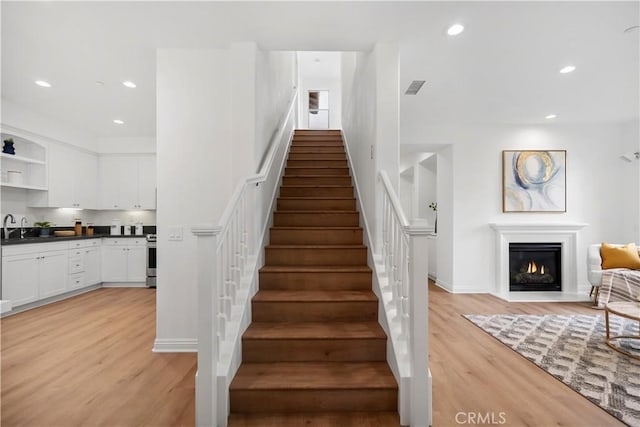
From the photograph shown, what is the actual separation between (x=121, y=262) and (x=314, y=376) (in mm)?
5121

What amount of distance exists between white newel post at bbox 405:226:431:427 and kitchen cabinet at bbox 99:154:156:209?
18.5 ft

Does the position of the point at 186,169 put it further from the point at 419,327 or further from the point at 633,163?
the point at 633,163

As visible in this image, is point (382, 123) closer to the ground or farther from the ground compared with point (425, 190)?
farther from the ground

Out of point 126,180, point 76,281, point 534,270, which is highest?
point 126,180

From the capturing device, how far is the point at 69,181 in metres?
5.26

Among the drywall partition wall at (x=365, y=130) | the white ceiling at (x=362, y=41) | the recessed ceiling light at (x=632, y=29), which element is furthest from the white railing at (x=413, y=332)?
the recessed ceiling light at (x=632, y=29)

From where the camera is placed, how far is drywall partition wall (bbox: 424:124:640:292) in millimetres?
5148

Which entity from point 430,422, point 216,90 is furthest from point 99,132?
point 430,422

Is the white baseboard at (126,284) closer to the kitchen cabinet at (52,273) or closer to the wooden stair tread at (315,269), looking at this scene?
the kitchen cabinet at (52,273)

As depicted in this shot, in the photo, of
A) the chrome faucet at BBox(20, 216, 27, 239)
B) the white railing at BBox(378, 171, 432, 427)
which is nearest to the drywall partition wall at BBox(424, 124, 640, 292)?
the white railing at BBox(378, 171, 432, 427)

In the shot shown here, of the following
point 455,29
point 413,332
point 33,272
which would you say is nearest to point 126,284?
point 33,272

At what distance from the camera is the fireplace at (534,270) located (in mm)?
5145

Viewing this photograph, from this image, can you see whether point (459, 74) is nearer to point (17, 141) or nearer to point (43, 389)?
point (43, 389)

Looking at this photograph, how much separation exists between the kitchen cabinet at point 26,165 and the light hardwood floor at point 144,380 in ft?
6.88
